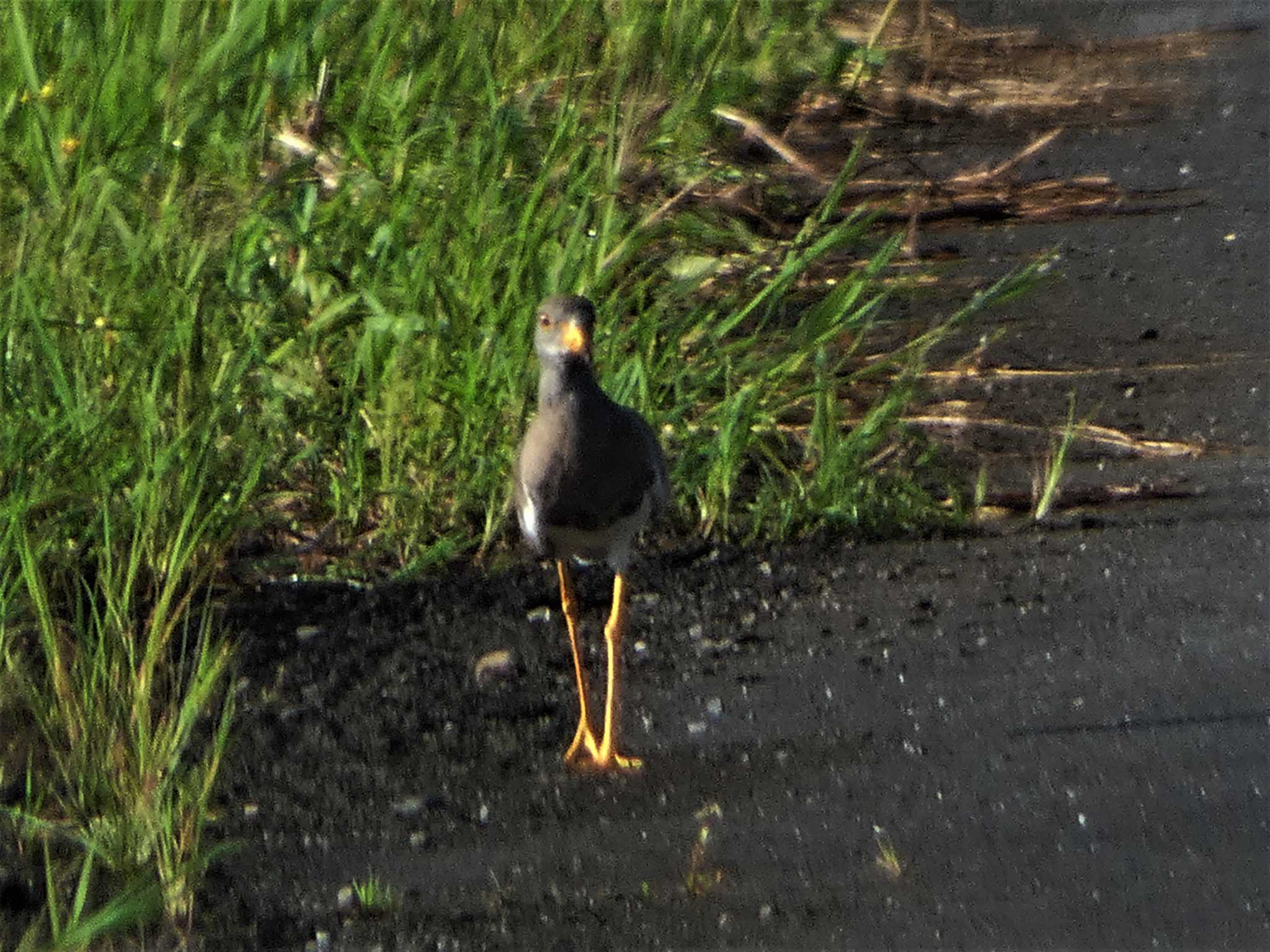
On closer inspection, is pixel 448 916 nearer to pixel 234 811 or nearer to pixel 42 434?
pixel 234 811

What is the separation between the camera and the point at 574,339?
173 inches

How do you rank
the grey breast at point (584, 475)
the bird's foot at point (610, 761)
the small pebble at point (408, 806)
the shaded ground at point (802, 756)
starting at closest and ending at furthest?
the shaded ground at point (802, 756) < the small pebble at point (408, 806) < the bird's foot at point (610, 761) < the grey breast at point (584, 475)

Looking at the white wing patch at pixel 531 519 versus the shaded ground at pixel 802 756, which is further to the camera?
the white wing patch at pixel 531 519

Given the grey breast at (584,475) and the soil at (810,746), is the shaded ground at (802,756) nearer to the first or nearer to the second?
the soil at (810,746)

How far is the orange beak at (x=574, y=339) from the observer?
4.40m

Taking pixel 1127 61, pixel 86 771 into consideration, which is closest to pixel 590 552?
pixel 86 771

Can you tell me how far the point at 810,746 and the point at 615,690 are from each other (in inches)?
16.3

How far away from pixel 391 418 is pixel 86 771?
1557 millimetres

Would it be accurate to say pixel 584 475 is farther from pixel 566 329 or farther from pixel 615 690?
pixel 615 690

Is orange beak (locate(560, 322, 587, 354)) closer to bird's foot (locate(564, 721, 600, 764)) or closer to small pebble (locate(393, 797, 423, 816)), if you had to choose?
bird's foot (locate(564, 721, 600, 764))

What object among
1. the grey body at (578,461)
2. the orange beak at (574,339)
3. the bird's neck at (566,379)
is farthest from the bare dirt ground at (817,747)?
the orange beak at (574,339)

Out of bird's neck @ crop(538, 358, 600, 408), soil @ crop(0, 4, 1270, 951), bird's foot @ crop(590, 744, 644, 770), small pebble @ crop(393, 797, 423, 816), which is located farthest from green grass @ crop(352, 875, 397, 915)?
bird's neck @ crop(538, 358, 600, 408)

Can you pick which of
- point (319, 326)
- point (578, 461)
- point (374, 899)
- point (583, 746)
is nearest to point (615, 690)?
point (583, 746)

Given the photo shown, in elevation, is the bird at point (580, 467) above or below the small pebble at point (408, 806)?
above
